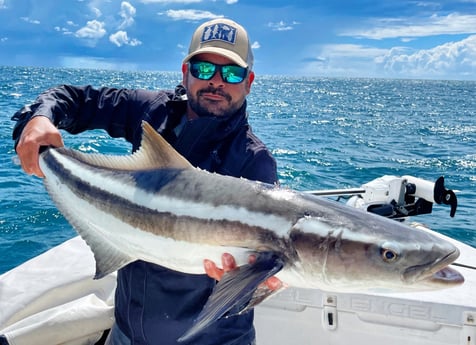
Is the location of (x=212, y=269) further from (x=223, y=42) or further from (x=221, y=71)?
(x=223, y=42)

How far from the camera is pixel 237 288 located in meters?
2.20

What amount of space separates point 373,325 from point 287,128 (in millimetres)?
25461

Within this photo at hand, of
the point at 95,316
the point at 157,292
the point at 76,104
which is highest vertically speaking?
the point at 76,104

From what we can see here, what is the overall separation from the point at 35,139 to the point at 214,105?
112cm

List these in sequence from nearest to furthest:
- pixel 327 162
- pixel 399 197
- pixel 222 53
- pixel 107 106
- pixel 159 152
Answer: pixel 159 152 → pixel 222 53 → pixel 107 106 → pixel 399 197 → pixel 327 162

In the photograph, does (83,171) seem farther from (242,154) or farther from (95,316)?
(95,316)

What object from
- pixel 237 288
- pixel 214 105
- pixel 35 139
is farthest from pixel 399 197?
pixel 35 139

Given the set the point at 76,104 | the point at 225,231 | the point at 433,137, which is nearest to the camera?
the point at 225,231

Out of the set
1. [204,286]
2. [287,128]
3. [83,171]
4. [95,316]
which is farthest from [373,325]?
[287,128]

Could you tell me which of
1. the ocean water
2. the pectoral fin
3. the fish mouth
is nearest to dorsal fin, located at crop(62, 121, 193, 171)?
the pectoral fin

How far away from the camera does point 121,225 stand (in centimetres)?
269

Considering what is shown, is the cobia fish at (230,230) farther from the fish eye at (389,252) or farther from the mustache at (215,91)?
the mustache at (215,91)

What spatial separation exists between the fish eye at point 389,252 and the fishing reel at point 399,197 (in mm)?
3965

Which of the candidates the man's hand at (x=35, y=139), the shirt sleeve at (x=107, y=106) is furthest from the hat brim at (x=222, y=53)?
the man's hand at (x=35, y=139)
